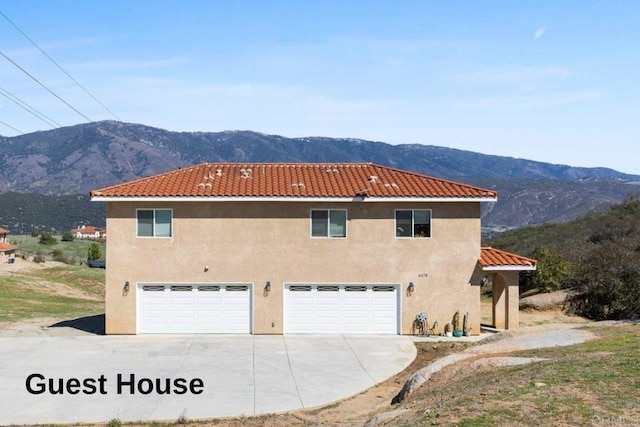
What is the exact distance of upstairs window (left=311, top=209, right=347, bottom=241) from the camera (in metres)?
26.4

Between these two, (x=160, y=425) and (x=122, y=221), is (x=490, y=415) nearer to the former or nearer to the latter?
(x=160, y=425)

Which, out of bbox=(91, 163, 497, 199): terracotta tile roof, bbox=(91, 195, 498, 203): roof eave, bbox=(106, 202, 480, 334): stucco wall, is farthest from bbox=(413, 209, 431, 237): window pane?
bbox=(91, 163, 497, 199): terracotta tile roof

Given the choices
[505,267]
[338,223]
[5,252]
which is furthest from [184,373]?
[5,252]

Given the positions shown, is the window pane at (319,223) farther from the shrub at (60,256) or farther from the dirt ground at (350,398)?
the shrub at (60,256)

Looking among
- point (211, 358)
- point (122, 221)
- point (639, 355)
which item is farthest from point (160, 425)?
point (122, 221)

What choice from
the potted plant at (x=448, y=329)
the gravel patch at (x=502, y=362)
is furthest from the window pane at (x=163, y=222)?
the gravel patch at (x=502, y=362)

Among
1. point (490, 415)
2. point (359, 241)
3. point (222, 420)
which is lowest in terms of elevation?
point (222, 420)

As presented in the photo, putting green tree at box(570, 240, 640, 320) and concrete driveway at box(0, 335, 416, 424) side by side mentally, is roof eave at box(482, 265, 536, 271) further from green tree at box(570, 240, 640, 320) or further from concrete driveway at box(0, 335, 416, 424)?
green tree at box(570, 240, 640, 320)

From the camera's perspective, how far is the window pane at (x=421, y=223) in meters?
26.5

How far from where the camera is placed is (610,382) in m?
13.5

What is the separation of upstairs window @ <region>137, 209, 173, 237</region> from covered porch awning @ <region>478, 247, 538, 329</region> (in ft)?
36.7

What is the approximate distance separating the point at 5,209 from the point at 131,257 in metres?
151

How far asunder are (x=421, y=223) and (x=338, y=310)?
4.32 metres

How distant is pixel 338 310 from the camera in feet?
86.6
